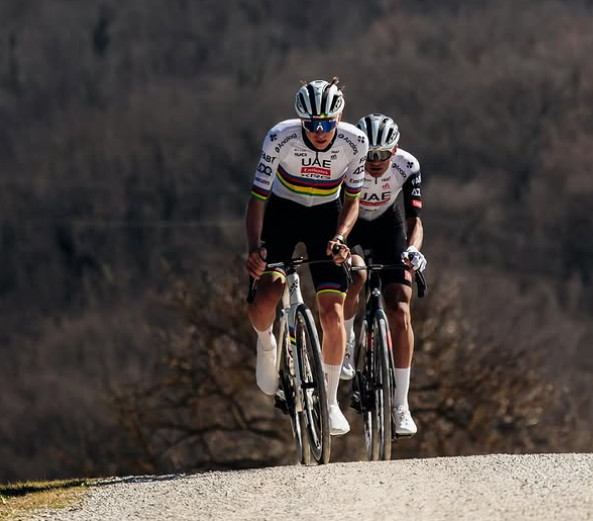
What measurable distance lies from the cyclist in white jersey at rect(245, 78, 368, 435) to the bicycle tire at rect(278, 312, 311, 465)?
4.6 inches

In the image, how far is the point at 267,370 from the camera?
35.0ft

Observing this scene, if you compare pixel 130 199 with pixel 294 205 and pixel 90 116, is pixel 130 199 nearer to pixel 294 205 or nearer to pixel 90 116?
pixel 90 116

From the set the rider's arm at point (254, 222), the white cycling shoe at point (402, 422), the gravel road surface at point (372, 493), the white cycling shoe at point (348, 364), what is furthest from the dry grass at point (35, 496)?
the white cycling shoe at point (402, 422)

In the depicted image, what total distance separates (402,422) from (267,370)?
1.23 m

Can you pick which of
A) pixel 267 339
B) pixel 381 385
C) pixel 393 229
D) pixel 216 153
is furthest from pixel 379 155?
pixel 216 153

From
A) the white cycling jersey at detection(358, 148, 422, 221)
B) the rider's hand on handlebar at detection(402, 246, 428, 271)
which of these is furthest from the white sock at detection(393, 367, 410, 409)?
the white cycling jersey at detection(358, 148, 422, 221)

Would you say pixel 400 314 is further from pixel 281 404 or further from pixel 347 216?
pixel 281 404

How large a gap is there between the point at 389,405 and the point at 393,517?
248cm

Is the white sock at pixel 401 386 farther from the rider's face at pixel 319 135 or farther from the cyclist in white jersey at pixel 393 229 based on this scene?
the rider's face at pixel 319 135

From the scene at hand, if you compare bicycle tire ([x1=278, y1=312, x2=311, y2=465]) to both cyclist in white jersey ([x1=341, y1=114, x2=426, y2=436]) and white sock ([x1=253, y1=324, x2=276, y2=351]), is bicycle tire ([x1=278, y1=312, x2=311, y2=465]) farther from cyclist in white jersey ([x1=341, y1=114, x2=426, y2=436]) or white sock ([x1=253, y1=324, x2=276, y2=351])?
cyclist in white jersey ([x1=341, y1=114, x2=426, y2=436])

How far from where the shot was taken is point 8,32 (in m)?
148

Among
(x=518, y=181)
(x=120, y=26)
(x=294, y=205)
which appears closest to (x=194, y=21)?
(x=120, y=26)

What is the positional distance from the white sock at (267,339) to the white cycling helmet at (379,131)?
1.80m

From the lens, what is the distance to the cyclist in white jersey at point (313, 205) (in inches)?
386
